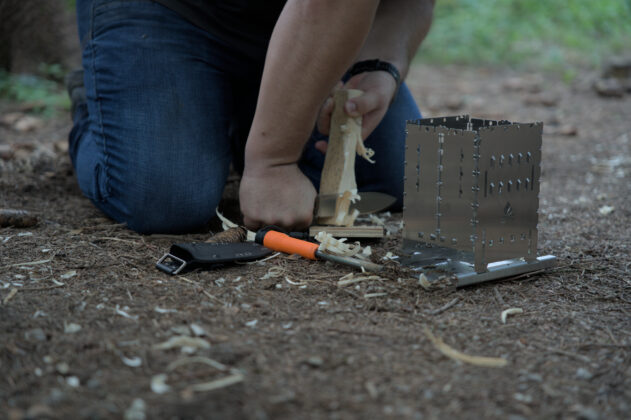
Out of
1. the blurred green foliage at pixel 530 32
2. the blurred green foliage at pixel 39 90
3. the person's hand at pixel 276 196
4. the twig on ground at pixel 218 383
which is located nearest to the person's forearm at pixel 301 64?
the person's hand at pixel 276 196

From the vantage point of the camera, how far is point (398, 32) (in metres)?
2.11

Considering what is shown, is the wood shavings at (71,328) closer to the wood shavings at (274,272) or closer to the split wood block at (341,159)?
the wood shavings at (274,272)

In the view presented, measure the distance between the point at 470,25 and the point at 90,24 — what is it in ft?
16.6

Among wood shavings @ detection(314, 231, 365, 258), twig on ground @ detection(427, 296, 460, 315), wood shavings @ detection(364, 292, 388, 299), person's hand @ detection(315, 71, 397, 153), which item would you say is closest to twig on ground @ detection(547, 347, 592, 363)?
twig on ground @ detection(427, 296, 460, 315)

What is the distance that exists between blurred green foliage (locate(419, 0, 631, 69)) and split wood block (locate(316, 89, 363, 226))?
4.32 m

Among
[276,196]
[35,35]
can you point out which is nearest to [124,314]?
[276,196]

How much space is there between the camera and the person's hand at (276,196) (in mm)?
1672

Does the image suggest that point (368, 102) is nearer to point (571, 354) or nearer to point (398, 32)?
point (398, 32)

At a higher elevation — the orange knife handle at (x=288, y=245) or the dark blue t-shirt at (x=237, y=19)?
the dark blue t-shirt at (x=237, y=19)

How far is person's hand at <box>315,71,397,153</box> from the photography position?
70.7 inches

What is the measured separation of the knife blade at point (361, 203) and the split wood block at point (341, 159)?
2 centimetres

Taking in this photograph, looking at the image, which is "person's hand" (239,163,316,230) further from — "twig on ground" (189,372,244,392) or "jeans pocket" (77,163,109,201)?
"twig on ground" (189,372,244,392)

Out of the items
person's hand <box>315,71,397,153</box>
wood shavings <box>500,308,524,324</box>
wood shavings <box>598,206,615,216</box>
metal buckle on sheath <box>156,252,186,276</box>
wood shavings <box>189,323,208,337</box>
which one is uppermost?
person's hand <box>315,71,397,153</box>

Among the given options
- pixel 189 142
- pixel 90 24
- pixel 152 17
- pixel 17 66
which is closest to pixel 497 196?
pixel 189 142
